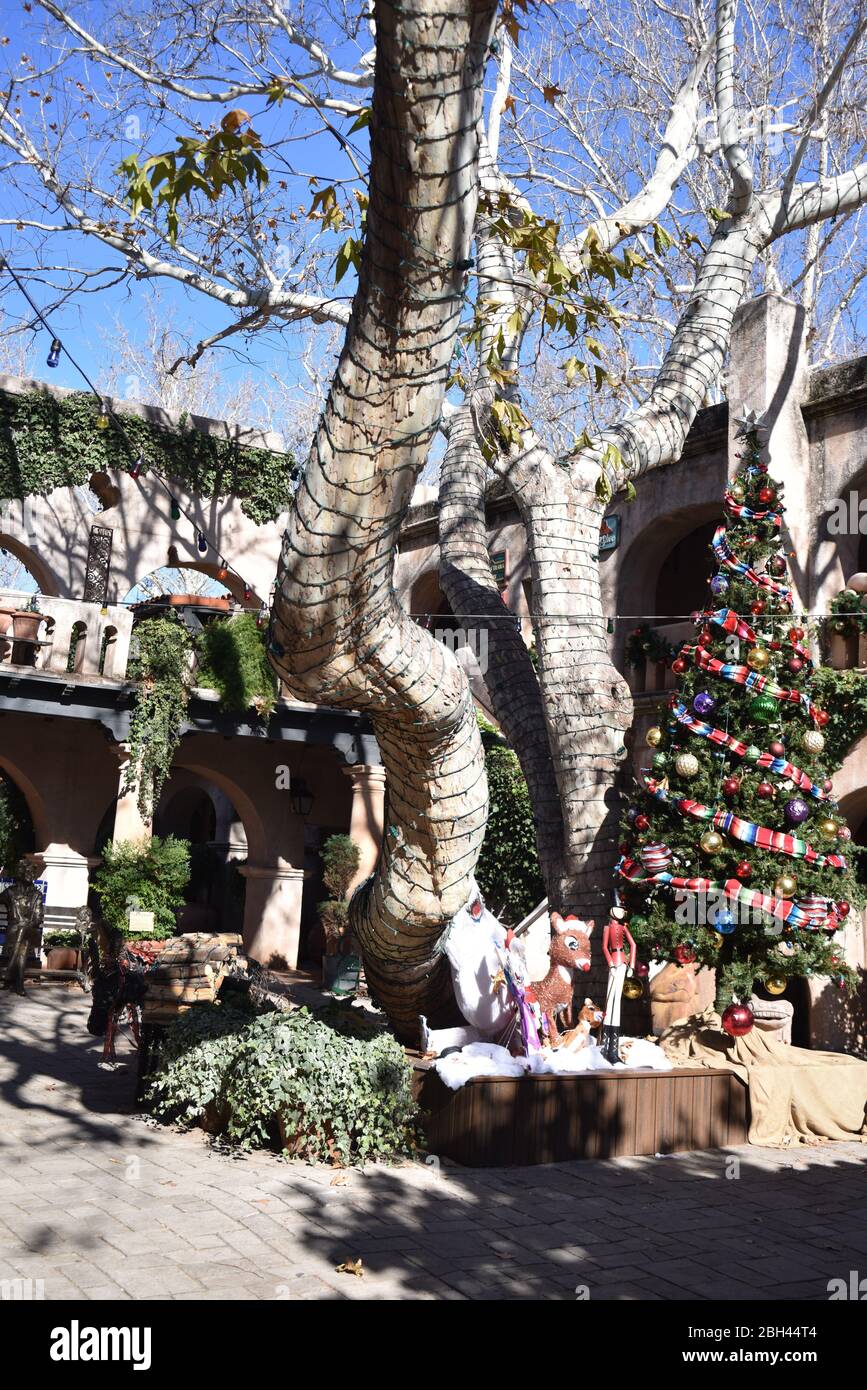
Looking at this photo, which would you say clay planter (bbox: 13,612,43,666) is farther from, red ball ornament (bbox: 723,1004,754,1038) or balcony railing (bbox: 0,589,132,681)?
red ball ornament (bbox: 723,1004,754,1038)

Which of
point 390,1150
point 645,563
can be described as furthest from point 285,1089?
point 645,563

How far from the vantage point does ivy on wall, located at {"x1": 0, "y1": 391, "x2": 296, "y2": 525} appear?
18.8m

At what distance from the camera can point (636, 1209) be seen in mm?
6633

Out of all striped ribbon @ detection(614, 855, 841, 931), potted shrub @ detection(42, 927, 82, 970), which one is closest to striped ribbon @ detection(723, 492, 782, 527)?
striped ribbon @ detection(614, 855, 841, 931)

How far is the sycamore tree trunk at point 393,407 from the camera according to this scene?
349cm

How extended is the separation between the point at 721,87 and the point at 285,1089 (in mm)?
9843

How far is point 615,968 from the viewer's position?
8984mm

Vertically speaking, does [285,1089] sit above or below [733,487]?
below

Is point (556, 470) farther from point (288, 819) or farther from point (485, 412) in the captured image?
point (288, 819)

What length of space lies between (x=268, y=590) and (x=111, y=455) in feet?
11.8

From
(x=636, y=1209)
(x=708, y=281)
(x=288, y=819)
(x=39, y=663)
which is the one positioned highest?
(x=708, y=281)

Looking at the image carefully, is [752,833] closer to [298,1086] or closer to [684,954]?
[684,954]

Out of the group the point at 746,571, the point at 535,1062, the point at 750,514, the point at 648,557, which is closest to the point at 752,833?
the point at 746,571

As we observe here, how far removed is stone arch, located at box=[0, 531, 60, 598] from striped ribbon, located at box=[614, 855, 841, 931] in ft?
43.3
